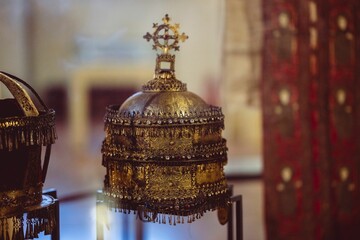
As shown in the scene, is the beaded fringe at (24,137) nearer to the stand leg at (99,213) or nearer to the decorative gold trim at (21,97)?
the decorative gold trim at (21,97)

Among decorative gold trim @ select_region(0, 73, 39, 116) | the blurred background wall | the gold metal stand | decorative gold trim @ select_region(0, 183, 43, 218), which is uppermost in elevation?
the blurred background wall

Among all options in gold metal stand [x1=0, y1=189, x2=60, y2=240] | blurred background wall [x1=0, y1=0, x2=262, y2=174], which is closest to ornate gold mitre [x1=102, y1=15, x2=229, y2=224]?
gold metal stand [x1=0, y1=189, x2=60, y2=240]

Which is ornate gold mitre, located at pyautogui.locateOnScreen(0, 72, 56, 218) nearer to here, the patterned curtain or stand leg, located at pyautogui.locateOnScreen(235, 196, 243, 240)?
stand leg, located at pyautogui.locateOnScreen(235, 196, 243, 240)

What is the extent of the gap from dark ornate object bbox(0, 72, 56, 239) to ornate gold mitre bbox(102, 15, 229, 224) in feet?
0.90

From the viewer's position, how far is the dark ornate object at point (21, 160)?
1.94m

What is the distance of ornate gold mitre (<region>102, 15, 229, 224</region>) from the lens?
216 centimetres

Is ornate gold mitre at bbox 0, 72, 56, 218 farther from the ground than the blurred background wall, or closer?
closer

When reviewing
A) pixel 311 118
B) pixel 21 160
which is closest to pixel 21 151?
pixel 21 160

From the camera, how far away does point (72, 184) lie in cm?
565

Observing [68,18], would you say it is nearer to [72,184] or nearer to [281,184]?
[72,184]

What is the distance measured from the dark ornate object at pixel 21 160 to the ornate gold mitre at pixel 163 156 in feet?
0.90

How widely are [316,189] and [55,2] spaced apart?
3960mm

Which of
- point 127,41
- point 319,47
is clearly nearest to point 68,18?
point 127,41

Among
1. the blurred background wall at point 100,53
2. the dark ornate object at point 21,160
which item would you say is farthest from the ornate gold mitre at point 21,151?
the blurred background wall at point 100,53
